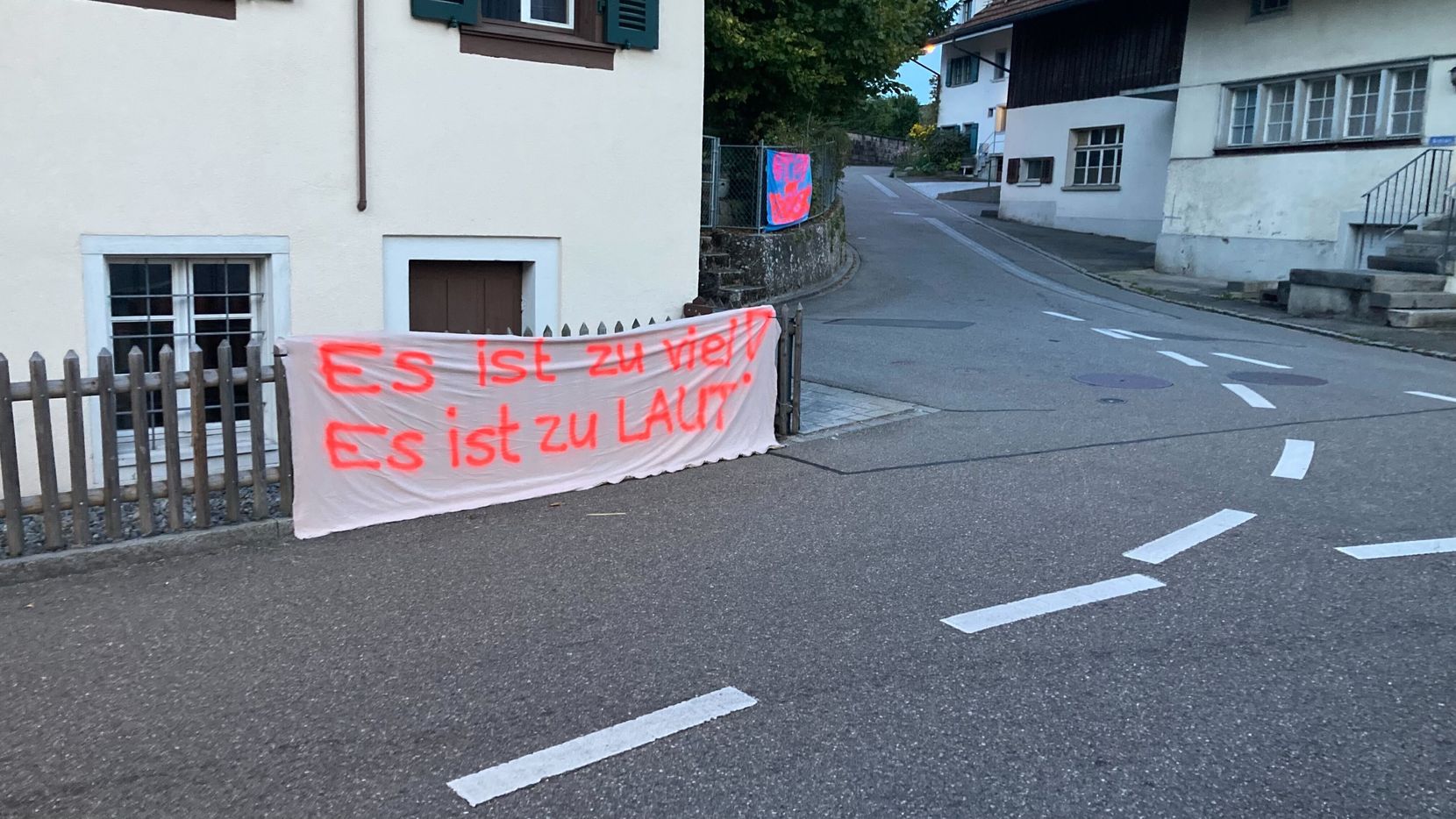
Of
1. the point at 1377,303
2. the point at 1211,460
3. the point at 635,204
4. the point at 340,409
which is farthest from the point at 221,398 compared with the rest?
the point at 1377,303

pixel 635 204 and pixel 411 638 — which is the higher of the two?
pixel 635 204

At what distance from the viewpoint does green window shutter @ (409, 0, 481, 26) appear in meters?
8.68

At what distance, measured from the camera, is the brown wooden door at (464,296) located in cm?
940

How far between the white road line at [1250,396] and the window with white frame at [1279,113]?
12503 millimetres

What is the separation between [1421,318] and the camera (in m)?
16.8

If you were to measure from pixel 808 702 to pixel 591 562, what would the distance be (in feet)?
6.67

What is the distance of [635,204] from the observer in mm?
10258

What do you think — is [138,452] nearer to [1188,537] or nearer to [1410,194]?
[1188,537]

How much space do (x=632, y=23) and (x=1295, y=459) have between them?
6177 mm

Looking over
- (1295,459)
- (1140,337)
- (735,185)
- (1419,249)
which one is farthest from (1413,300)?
(1295,459)

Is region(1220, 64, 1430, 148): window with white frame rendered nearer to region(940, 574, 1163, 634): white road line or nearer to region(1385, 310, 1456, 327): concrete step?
region(1385, 310, 1456, 327): concrete step

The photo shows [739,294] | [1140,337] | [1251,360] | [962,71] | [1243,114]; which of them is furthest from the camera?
[962,71]

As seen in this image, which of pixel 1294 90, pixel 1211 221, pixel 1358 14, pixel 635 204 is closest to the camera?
pixel 635 204

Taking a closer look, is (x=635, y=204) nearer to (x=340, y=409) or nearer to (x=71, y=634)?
(x=340, y=409)
